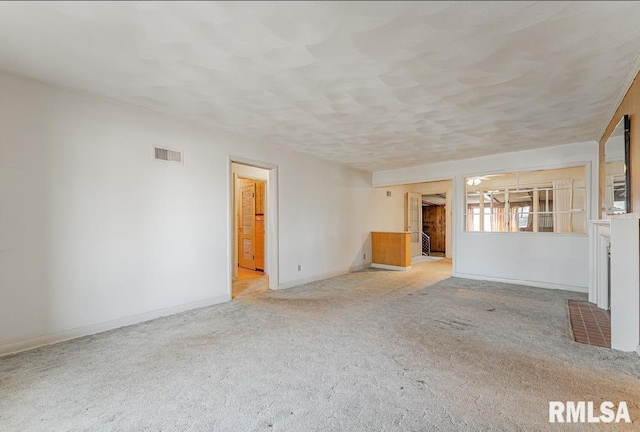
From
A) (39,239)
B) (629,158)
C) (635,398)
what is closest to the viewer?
(635,398)

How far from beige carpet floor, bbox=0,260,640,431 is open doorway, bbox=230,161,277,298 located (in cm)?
177

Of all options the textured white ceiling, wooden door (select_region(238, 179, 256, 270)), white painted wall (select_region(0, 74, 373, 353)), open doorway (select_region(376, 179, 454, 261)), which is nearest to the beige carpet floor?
white painted wall (select_region(0, 74, 373, 353))

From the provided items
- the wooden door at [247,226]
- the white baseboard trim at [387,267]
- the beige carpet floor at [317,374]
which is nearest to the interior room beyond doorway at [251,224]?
the wooden door at [247,226]

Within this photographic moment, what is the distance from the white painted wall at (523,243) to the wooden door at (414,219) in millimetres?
2391

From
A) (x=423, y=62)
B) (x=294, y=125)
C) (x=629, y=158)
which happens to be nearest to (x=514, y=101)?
(x=629, y=158)

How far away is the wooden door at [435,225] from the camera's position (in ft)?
41.0

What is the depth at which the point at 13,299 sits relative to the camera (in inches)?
106

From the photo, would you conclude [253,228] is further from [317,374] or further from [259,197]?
[317,374]

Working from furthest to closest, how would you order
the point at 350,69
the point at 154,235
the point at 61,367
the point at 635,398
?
1. the point at 154,235
2. the point at 350,69
3. the point at 61,367
4. the point at 635,398

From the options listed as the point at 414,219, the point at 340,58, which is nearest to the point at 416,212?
the point at 414,219

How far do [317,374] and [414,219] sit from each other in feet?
26.5

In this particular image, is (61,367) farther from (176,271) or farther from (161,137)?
(161,137)

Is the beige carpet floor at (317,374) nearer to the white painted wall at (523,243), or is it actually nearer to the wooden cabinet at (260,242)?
the white painted wall at (523,243)

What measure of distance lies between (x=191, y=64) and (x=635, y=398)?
4.12m
